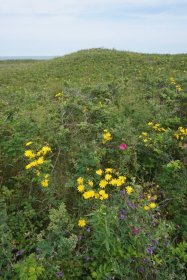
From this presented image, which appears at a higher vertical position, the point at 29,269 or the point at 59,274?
the point at 29,269

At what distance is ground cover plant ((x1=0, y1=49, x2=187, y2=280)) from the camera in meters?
2.29

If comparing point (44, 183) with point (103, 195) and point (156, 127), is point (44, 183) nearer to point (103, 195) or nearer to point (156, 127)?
point (103, 195)

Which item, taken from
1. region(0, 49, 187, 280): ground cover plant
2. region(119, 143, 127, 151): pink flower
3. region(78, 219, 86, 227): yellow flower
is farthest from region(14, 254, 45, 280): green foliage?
region(119, 143, 127, 151): pink flower

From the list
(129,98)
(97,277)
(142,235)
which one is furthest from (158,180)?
(129,98)

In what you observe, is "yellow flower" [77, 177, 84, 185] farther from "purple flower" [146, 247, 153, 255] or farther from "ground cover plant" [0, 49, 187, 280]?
"purple flower" [146, 247, 153, 255]

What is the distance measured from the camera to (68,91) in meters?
5.67

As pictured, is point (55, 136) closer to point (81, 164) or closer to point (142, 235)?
point (81, 164)

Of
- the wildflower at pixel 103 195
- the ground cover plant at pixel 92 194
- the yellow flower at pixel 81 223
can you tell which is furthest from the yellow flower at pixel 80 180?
the yellow flower at pixel 81 223

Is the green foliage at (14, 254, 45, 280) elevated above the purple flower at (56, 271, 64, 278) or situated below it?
above

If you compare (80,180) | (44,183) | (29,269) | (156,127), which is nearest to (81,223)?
(80,180)

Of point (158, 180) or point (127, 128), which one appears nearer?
point (158, 180)

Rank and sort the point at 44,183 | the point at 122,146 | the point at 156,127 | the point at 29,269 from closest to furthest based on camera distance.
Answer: the point at 29,269 → the point at 44,183 → the point at 122,146 → the point at 156,127

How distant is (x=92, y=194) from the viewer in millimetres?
2586

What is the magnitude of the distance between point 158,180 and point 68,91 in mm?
2926
